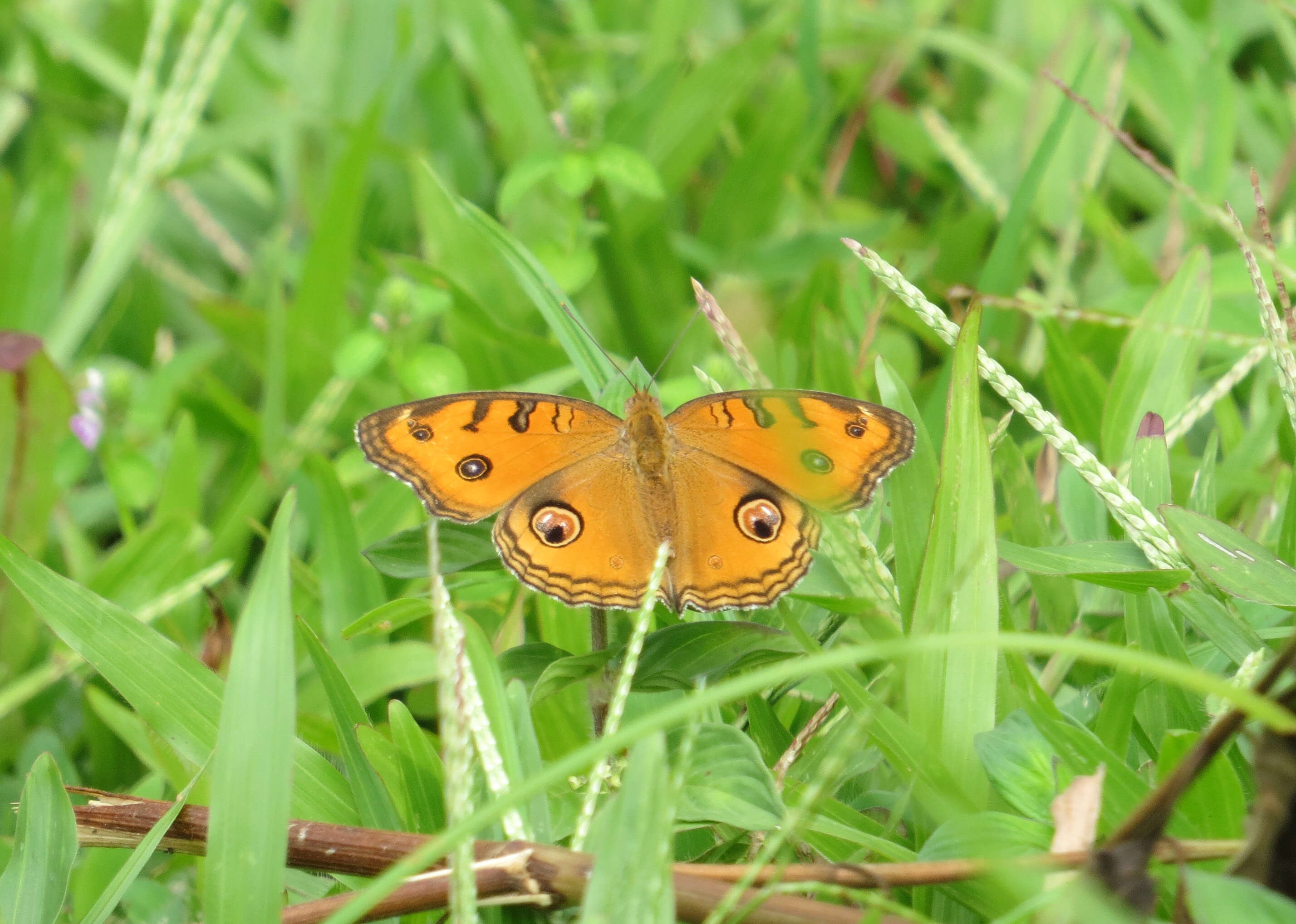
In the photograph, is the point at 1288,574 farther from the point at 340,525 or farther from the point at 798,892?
the point at 340,525

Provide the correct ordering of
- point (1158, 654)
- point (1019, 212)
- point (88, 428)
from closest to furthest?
point (1158, 654) → point (1019, 212) → point (88, 428)

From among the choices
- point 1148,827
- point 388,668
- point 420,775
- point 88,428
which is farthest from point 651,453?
point 88,428

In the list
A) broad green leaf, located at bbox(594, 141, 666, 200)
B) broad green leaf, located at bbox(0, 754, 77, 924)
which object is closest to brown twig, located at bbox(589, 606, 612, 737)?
broad green leaf, located at bbox(0, 754, 77, 924)

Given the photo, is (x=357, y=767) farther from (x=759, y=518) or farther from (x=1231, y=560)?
(x=1231, y=560)

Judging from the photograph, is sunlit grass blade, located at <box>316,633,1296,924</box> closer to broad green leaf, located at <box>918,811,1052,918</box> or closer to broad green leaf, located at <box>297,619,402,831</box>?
broad green leaf, located at <box>918,811,1052,918</box>

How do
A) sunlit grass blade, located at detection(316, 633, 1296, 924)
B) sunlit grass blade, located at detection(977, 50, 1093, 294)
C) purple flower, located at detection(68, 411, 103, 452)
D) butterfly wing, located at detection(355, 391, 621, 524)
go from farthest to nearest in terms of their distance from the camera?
purple flower, located at detection(68, 411, 103, 452) < sunlit grass blade, located at detection(977, 50, 1093, 294) < butterfly wing, located at detection(355, 391, 621, 524) < sunlit grass blade, located at detection(316, 633, 1296, 924)

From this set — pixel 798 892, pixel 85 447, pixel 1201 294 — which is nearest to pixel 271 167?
pixel 85 447
